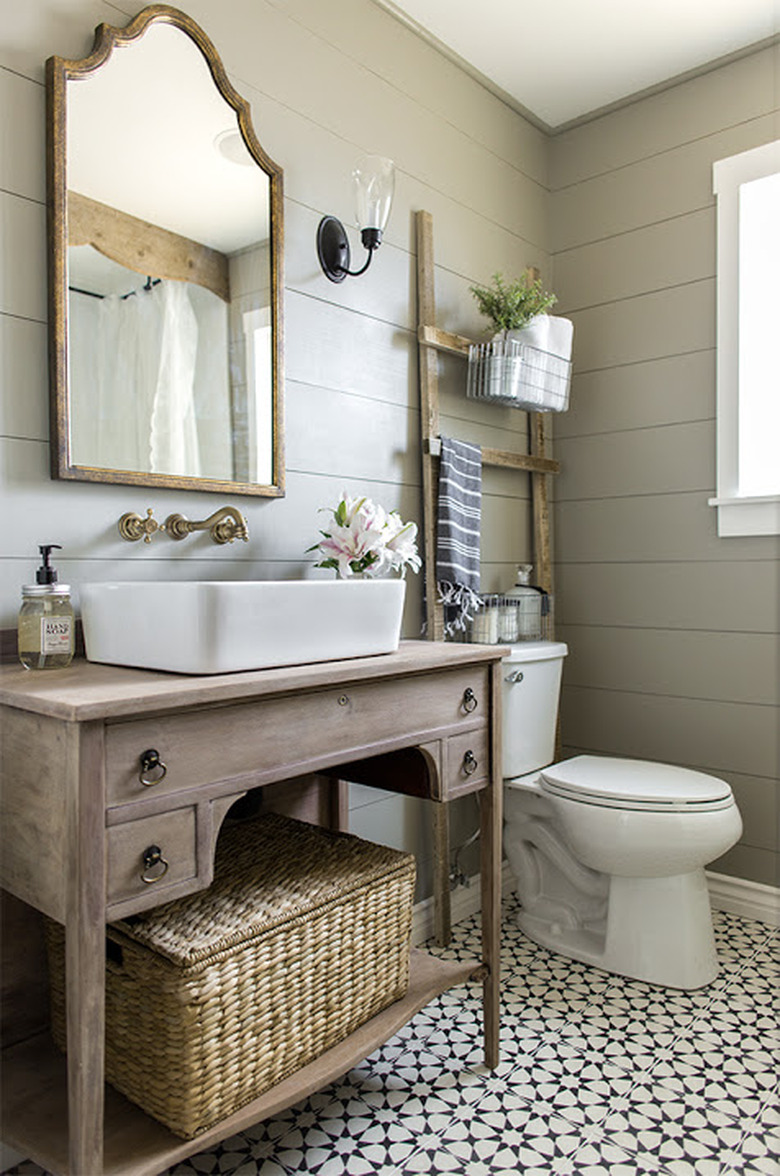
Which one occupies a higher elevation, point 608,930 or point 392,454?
point 392,454

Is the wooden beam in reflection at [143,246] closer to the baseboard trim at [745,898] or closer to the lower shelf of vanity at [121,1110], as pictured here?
the lower shelf of vanity at [121,1110]

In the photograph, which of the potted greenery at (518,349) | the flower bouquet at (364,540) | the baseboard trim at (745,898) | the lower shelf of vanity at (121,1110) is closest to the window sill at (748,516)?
the potted greenery at (518,349)

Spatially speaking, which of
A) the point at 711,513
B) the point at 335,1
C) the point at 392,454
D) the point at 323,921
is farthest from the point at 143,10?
the point at 711,513

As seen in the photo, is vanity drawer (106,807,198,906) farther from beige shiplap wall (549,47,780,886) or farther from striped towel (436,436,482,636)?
beige shiplap wall (549,47,780,886)

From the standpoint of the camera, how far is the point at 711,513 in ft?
7.79

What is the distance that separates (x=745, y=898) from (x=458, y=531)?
4.47ft

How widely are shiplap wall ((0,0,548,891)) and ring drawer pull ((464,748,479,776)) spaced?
19.4 inches

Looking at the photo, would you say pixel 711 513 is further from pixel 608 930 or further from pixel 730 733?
pixel 608 930

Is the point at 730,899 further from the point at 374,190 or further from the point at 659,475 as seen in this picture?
the point at 374,190

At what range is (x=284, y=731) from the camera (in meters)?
1.20

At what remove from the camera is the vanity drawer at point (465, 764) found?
60.1 inches

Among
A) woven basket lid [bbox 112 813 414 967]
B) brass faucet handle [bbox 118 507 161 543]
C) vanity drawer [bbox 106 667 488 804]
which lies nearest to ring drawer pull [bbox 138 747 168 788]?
vanity drawer [bbox 106 667 488 804]

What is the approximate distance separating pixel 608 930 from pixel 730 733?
71 centimetres

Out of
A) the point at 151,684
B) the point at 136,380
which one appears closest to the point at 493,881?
the point at 151,684
